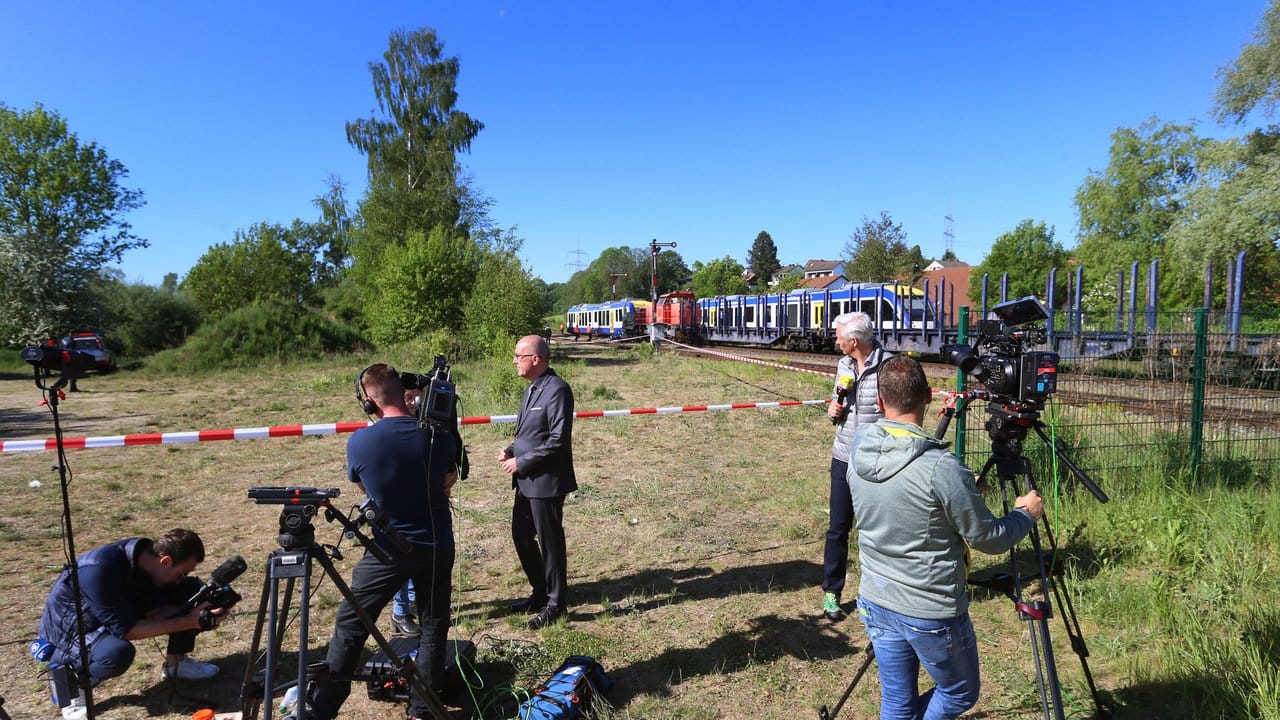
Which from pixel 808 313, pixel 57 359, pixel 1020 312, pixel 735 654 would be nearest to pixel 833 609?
pixel 735 654

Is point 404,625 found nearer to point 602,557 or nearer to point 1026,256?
point 602,557

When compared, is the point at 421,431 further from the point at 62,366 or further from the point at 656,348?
the point at 656,348

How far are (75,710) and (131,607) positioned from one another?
49 cm

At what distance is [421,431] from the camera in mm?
3109

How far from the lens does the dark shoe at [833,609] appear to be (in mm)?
4289

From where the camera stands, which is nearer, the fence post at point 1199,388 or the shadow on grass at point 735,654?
the shadow on grass at point 735,654

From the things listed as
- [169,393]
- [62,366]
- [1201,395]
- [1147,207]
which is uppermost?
[1147,207]

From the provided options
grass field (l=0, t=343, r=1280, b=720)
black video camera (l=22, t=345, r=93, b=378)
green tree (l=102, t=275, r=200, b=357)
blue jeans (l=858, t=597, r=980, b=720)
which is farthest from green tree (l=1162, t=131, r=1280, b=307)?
green tree (l=102, t=275, r=200, b=357)

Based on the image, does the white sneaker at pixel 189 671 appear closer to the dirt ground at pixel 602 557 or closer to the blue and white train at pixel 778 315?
the dirt ground at pixel 602 557

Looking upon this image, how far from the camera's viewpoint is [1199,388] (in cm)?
576

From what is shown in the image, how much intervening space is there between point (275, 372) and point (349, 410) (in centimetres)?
1352

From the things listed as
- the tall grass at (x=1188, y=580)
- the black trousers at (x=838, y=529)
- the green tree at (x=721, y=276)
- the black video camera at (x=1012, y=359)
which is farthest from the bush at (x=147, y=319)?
the green tree at (x=721, y=276)

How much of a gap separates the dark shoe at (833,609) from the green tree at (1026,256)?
5977 centimetres

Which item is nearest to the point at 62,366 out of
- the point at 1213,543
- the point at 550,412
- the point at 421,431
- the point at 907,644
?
the point at 421,431
